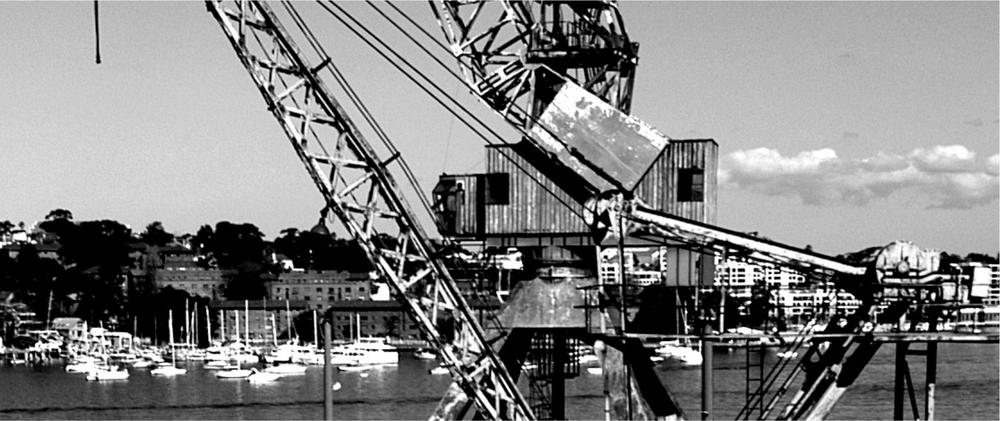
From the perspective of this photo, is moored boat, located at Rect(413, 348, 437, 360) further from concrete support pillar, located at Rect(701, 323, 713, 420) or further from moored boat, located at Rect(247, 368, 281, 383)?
concrete support pillar, located at Rect(701, 323, 713, 420)

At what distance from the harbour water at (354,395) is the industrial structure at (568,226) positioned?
54.4 m

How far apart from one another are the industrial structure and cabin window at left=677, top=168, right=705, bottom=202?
20 mm

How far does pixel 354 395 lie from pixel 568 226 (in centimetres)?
9805

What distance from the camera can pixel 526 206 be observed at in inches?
1328

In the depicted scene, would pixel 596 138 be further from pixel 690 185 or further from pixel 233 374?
pixel 233 374

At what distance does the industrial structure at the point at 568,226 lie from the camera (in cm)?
2914

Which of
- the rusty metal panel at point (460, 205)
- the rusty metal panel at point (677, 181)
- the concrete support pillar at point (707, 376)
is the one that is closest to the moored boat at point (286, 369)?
the rusty metal panel at point (460, 205)

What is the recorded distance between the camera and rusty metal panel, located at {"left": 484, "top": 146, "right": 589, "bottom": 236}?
109 ft

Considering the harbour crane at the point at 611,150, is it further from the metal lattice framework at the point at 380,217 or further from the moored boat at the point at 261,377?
the moored boat at the point at 261,377

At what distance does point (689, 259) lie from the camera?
31.1m

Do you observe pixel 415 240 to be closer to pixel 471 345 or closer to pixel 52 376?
pixel 471 345

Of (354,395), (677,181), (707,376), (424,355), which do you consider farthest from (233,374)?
(707,376)

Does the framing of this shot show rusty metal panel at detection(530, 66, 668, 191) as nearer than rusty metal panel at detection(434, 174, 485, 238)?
Yes

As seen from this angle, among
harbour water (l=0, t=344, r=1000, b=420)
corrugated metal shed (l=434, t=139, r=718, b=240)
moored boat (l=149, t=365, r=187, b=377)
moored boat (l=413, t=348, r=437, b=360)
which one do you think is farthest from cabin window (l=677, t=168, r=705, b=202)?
moored boat (l=413, t=348, r=437, b=360)
